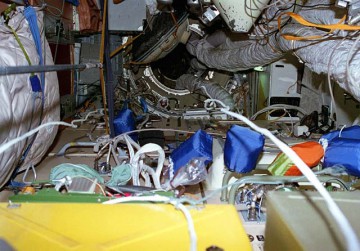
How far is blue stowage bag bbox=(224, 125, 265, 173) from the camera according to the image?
1.13 metres

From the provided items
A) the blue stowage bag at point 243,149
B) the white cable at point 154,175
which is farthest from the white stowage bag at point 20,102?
the blue stowage bag at point 243,149

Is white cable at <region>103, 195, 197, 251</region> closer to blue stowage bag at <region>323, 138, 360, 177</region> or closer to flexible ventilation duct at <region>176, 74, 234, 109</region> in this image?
blue stowage bag at <region>323, 138, 360, 177</region>

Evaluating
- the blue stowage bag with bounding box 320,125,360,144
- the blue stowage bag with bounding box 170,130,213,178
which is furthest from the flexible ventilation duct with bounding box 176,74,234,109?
the blue stowage bag with bounding box 170,130,213,178

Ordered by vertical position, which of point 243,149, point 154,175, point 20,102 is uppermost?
point 20,102

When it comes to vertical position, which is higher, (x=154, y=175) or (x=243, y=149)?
(x=243, y=149)

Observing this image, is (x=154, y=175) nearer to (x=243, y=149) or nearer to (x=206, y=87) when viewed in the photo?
(x=243, y=149)

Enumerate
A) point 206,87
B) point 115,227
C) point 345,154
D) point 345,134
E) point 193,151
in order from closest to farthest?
point 115,227 → point 345,154 → point 193,151 → point 345,134 → point 206,87

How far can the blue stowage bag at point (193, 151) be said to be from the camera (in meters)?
1.18

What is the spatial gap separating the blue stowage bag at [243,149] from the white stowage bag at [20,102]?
2.53ft

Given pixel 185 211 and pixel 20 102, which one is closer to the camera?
pixel 185 211

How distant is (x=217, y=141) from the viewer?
1.48 m

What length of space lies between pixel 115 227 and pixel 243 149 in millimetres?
621

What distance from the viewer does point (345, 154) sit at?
108 cm

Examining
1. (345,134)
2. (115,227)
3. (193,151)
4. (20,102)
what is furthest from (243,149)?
(20,102)
